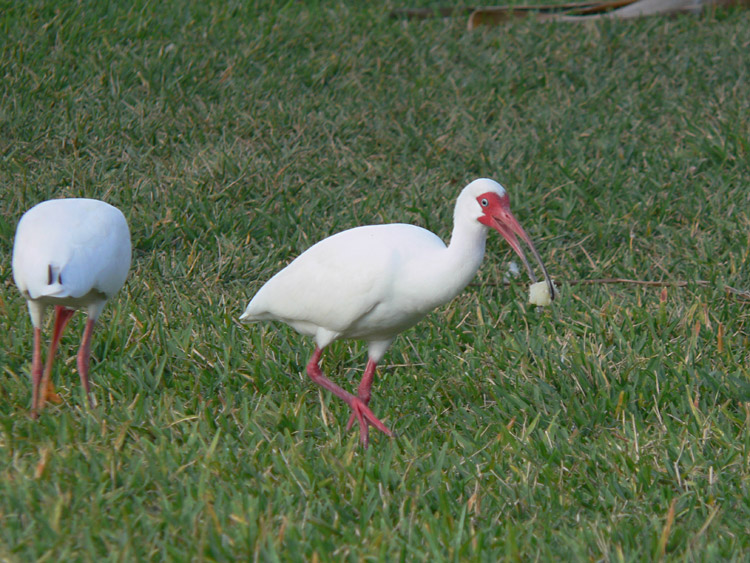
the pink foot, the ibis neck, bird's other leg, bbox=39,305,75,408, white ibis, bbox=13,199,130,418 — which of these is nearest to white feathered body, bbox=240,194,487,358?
the ibis neck

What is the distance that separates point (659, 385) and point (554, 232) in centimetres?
179

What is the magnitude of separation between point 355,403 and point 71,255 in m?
1.12

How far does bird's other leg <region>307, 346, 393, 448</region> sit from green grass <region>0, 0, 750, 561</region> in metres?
0.09

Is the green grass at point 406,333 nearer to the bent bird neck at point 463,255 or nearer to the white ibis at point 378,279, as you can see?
the white ibis at point 378,279

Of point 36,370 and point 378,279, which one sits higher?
point 378,279

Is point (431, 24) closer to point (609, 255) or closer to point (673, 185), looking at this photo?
point (673, 185)

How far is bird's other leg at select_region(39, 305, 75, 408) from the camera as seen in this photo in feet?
11.8

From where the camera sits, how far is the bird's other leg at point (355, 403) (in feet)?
11.2

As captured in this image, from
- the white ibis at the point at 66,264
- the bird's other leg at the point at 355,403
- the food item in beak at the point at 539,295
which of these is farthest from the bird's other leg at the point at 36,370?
the food item in beak at the point at 539,295

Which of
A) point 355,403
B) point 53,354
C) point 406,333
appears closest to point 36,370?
point 53,354

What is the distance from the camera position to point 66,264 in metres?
3.45

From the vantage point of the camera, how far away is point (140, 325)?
4117 mm

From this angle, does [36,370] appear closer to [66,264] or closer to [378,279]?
[66,264]

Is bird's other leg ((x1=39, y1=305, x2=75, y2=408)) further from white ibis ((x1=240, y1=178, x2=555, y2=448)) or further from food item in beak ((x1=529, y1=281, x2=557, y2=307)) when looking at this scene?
food item in beak ((x1=529, y1=281, x2=557, y2=307))
